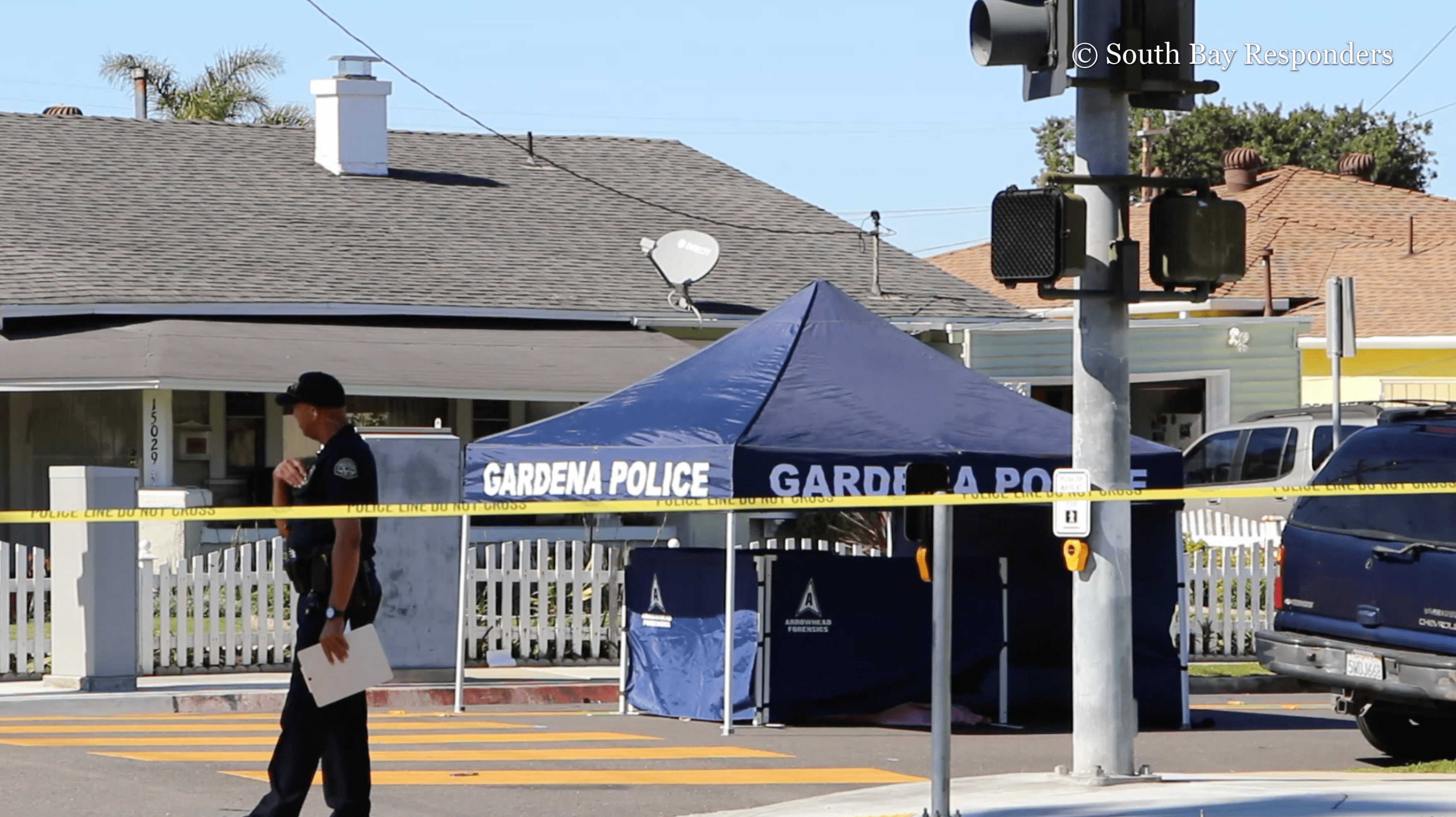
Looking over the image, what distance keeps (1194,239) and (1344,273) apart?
1213 inches

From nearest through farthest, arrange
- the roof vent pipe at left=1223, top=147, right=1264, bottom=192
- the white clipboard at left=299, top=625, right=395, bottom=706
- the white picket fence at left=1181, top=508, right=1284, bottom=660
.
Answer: the white clipboard at left=299, top=625, right=395, bottom=706, the white picket fence at left=1181, top=508, right=1284, bottom=660, the roof vent pipe at left=1223, top=147, right=1264, bottom=192

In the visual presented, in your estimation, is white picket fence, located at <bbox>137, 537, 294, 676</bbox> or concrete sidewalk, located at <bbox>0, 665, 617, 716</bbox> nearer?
concrete sidewalk, located at <bbox>0, 665, 617, 716</bbox>

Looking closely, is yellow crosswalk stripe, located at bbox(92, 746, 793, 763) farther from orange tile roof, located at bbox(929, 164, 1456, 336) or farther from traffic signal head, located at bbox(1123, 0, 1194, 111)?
orange tile roof, located at bbox(929, 164, 1456, 336)

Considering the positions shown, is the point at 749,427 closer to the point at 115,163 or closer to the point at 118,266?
the point at 118,266

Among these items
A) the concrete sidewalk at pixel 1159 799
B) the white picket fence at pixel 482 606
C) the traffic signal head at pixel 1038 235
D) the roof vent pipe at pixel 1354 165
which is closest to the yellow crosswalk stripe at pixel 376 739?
the white picket fence at pixel 482 606

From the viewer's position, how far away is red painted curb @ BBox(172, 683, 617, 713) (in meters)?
14.0

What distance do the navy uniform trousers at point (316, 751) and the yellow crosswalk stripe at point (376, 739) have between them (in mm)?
3812

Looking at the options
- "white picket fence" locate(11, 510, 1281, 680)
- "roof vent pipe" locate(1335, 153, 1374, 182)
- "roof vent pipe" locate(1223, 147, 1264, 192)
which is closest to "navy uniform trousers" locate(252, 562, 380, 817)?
"white picket fence" locate(11, 510, 1281, 680)

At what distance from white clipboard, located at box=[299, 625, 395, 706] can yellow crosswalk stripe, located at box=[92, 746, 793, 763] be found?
3287mm

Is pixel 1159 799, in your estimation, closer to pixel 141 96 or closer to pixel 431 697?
pixel 431 697

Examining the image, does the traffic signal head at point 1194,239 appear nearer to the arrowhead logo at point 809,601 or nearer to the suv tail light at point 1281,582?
the suv tail light at point 1281,582

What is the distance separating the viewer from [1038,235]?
9.27 metres

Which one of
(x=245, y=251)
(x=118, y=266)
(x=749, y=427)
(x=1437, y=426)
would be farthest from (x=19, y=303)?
(x=1437, y=426)

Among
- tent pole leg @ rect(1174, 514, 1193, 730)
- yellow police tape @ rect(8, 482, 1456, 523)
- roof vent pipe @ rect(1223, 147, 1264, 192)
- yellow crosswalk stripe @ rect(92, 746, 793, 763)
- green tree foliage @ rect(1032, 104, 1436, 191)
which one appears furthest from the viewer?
green tree foliage @ rect(1032, 104, 1436, 191)
